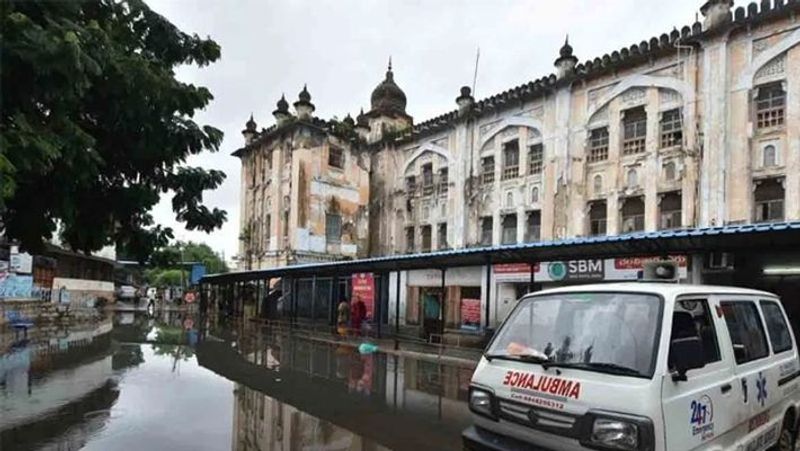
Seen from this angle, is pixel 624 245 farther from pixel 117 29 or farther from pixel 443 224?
pixel 443 224

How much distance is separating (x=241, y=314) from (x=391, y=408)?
26078mm

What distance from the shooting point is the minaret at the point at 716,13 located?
1820 cm

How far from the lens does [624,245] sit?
12.1 m

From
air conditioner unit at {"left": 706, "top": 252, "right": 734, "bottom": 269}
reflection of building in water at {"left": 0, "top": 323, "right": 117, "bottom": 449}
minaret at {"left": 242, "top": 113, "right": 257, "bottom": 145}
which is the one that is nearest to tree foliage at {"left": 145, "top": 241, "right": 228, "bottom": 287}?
minaret at {"left": 242, "top": 113, "right": 257, "bottom": 145}

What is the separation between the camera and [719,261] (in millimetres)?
14797

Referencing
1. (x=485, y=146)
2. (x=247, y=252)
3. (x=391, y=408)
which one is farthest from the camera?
(x=247, y=252)

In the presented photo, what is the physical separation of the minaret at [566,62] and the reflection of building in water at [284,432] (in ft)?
60.7

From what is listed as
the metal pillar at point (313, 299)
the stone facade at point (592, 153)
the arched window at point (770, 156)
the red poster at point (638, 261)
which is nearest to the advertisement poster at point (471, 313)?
the stone facade at point (592, 153)

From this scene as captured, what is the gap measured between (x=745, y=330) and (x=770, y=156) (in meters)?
15.2

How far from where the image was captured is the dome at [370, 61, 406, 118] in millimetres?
33781

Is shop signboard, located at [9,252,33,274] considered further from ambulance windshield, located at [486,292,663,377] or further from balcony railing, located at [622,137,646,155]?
ambulance windshield, located at [486,292,663,377]

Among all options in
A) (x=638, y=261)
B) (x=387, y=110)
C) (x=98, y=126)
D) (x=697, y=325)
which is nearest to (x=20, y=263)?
(x=387, y=110)

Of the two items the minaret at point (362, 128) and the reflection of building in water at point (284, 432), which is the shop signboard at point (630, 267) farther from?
the minaret at point (362, 128)

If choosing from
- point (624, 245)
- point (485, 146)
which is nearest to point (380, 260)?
point (624, 245)
